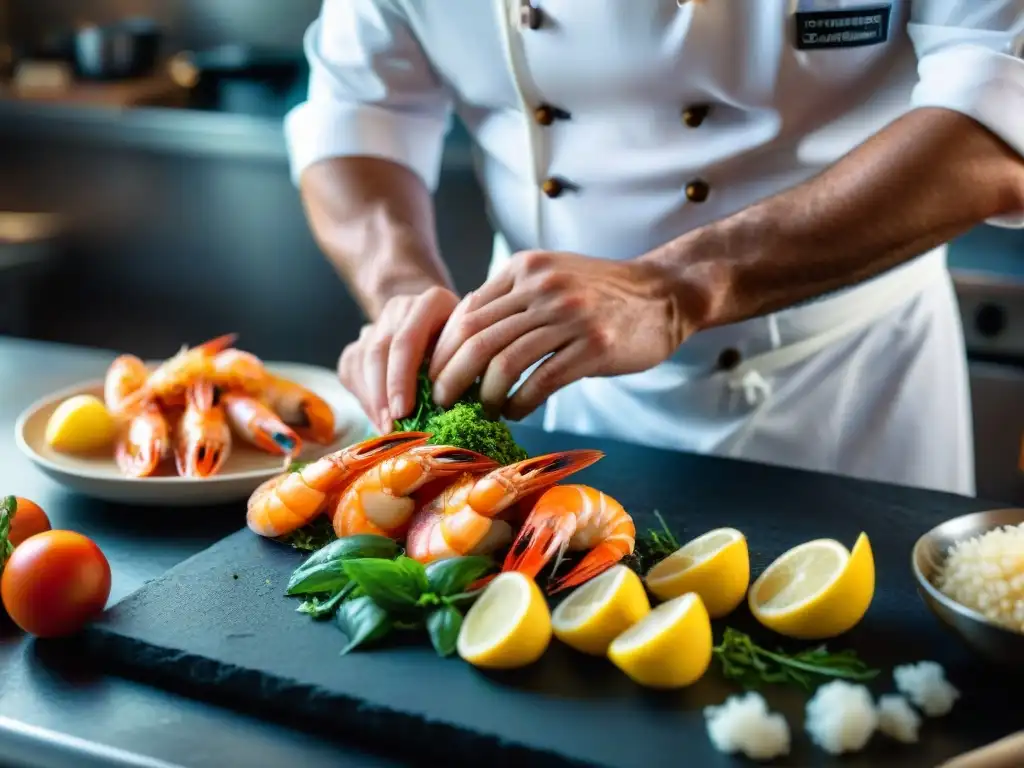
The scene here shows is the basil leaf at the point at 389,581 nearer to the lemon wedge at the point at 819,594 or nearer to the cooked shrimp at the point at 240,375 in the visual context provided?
the lemon wedge at the point at 819,594

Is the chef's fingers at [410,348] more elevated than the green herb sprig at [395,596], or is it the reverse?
the chef's fingers at [410,348]

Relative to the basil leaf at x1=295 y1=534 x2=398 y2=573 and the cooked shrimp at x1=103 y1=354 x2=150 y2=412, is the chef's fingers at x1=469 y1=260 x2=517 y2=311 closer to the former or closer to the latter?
the basil leaf at x1=295 y1=534 x2=398 y2=573

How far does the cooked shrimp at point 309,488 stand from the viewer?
1.25 metres

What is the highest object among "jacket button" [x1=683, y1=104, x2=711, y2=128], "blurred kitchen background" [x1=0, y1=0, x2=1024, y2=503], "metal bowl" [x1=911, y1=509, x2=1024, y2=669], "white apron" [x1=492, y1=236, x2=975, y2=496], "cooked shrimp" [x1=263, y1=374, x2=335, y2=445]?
"jacket button" [x1=683, y1=104, x2=711, y2=128]

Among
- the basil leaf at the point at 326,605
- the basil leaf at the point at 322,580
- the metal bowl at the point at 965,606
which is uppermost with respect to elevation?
the metal bowl at the point at 965,606

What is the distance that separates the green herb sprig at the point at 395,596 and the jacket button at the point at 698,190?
0.72m

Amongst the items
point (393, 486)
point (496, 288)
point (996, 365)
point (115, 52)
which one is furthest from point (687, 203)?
point (115, 52)

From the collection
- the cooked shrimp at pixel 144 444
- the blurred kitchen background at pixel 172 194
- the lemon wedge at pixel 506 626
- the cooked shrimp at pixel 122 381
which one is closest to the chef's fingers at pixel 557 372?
the lemon wedge at pixel 506 626

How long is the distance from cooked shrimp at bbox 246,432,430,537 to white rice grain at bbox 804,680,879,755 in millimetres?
521

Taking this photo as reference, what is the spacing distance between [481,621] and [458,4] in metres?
0.98

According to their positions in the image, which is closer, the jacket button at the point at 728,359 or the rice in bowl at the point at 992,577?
the rice in bowl at the point at 992,577

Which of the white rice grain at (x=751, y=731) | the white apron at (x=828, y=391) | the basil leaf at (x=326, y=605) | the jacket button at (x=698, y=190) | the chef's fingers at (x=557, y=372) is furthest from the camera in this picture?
the white apron at (x=828, y=391)

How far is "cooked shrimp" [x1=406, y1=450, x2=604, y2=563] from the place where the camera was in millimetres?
1160

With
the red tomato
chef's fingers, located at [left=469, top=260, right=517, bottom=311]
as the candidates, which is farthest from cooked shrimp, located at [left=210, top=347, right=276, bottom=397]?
the red tomato
